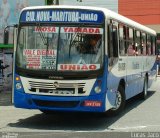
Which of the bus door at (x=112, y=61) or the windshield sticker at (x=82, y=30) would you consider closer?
the windshield sticker at (x=82, y=30)

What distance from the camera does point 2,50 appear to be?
21266mm

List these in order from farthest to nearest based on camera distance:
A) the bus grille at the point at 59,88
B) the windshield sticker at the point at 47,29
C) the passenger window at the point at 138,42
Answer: the passenger window at the point at 138,42, the windshield sticker at the point at 47,29, the bus grille at the point at 59,88

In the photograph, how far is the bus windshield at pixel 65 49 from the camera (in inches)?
431

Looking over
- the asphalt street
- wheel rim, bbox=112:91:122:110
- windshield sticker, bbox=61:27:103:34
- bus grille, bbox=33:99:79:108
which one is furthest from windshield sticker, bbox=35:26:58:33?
wheel rim, bbox=112:91:122:110

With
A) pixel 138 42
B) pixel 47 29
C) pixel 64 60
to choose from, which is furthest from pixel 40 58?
pixel 138 42

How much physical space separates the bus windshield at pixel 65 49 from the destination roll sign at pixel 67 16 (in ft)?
0.56

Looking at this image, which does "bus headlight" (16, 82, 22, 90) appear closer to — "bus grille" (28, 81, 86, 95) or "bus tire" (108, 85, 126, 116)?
"bus grille" (28, 81, 86, 95)

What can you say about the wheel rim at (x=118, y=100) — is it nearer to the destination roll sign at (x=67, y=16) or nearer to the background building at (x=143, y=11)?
the destination roll sign at (x=67, y=16)

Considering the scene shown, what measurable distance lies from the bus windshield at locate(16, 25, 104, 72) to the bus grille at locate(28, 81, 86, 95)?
34 cm

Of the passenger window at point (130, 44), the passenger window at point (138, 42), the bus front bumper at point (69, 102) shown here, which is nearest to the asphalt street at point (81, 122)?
the bus front bumper at point (69, 102)

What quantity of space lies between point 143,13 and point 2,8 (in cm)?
2466

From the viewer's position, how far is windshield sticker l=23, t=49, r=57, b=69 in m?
11.0

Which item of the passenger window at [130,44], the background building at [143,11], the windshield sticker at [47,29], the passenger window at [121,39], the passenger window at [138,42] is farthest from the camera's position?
the background building at [143,11]

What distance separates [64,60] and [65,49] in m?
0.26
